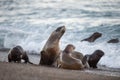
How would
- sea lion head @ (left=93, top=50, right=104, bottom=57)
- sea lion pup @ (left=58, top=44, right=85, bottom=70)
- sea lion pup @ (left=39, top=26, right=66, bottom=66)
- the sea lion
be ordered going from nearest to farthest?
sea lion pup @ (left=58, top=44, right=85, bottom=70) → sea lion pup @ (left=39, top=26, right=66, bottom=66) → the sea lion → sea lion head @ (left=93, top=50, right=104, bottom=57)

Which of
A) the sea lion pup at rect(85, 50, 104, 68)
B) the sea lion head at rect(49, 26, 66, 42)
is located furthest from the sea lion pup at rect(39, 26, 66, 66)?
the sea lion pup at rect(85, 50, 104, 68)

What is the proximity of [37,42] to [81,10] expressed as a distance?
2.01 m

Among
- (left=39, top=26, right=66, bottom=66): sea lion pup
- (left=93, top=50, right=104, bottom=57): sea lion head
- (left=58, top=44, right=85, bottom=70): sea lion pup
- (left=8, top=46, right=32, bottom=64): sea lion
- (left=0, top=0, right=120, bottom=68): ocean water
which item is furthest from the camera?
(left=0, top=0, right=120, bottom=68): ocean water

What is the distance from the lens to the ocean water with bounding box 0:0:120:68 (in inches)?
300

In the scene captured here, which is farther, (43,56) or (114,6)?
(114,6)

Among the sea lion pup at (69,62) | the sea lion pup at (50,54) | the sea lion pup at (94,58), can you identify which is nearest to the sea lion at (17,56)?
the sea lion pup at (50,54)

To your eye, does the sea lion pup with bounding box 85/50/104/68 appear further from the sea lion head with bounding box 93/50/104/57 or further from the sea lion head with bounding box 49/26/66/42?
the sea lion head with bounding box 49/26/66/42

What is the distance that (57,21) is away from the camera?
8.84 meters

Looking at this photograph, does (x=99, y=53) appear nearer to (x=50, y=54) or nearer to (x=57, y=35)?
(x=57, y=35)

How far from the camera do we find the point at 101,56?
5660mm

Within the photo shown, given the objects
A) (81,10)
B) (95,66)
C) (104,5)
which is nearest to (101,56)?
(95,66)

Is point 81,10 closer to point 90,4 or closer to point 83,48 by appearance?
point 90,4

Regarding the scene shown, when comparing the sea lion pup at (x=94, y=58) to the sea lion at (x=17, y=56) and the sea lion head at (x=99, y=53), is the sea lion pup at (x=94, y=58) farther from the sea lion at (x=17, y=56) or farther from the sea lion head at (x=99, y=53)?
the sea lion at (x=17, y=56)

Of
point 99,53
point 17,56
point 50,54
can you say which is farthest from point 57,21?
point 50,54
